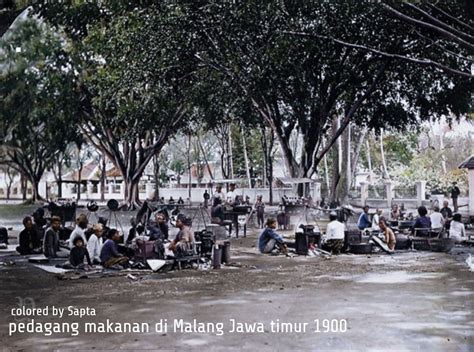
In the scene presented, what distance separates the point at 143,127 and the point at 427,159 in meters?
3.40

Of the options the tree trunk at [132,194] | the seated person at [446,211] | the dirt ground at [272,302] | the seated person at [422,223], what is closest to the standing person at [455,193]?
the seated person at [446,211]

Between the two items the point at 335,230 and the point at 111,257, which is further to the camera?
the point at 335,230

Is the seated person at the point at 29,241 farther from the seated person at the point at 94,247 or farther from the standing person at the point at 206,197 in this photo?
the standing person at the point at 206,197

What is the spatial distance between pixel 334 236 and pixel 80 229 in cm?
302

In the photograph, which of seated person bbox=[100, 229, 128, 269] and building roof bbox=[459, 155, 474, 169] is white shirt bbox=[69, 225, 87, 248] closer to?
seated person bbox=[100, 229, 128, 269]

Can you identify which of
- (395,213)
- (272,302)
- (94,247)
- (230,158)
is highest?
(230,158)

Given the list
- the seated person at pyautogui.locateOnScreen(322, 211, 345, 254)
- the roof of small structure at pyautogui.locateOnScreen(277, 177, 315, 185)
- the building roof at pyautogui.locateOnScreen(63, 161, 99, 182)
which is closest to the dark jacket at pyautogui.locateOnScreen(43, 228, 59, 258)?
the building roof at pyautogui.locateOnScreen(63, 161, 99, 182)

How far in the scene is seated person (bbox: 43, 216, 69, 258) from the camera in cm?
616

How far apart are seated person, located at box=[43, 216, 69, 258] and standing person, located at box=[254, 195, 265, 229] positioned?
2.31 metres

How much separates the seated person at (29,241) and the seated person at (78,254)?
0.78 m

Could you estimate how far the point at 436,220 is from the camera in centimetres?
705

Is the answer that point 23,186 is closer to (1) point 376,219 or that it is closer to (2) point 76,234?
(2) point 76,234

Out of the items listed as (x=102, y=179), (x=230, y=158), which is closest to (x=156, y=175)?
(x=102, y=179)

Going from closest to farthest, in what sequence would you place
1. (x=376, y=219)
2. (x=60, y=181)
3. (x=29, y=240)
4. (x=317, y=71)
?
1. (x=60, y=181)
2. (x=29, y=240)
3. (x=376, y=219)
4. (x=317, y=71)
